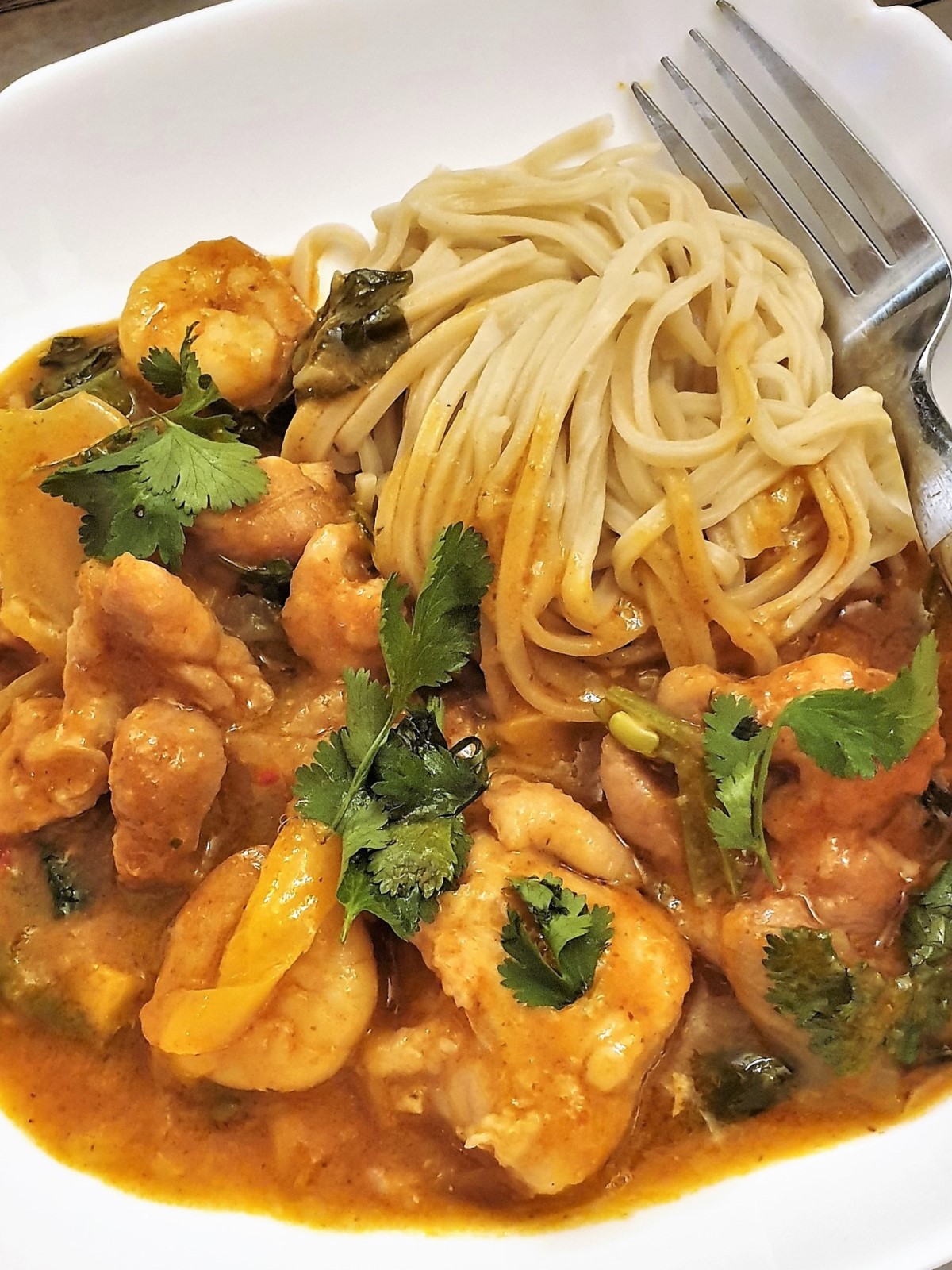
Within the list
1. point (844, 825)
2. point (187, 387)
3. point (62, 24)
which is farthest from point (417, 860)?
point (62, 24)

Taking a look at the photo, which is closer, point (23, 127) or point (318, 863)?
point (318, 863)

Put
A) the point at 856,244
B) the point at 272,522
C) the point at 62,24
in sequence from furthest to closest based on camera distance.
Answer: the point at 62,24, the point at 856,244, the point at 272,522

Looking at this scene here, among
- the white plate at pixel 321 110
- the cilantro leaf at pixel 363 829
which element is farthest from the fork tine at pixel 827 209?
the cilantro leaf at pixel 363 829

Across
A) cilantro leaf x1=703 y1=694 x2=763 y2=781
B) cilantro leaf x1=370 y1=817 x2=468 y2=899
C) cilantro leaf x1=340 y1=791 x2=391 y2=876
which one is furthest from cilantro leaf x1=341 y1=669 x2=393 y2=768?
cilantro leaf x1=703 y1=694 x2=763 y2=781

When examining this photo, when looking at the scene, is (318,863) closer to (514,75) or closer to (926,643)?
(926,643)

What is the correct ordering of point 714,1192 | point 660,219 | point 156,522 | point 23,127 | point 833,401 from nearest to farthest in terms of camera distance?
1. point 714,1192
2. point 156,522
3. point 833,401
4. point 660,219
5. point 23,127

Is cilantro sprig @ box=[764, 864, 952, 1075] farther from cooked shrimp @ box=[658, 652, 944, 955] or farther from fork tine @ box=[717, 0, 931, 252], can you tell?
fork tine @ box=[717, 0, 931, 252]

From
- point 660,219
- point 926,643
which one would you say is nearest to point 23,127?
point 660,219

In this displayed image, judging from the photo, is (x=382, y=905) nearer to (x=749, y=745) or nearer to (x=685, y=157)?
(x=749, y=745)
